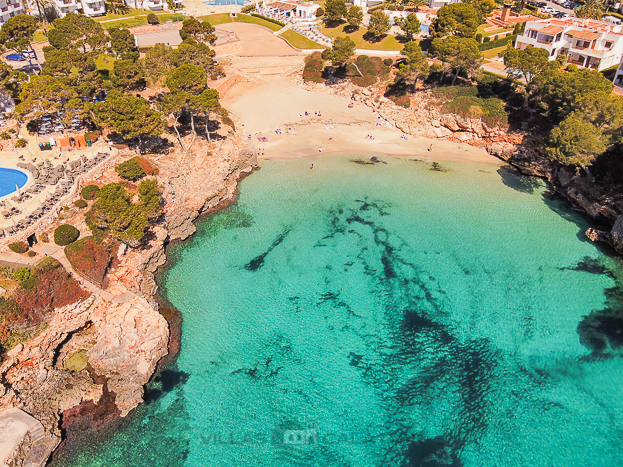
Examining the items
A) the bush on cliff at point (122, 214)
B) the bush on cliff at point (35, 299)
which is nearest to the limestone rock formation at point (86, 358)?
the bush on cliff at point (35, 299)

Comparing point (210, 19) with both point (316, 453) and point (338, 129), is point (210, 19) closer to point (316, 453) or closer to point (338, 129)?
point (338, 129)

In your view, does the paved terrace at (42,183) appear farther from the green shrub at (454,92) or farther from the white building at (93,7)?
the white building at (93,7)

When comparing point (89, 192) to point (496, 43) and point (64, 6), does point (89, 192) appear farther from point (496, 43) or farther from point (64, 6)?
point (496, 43)

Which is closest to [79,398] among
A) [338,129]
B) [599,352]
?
[599,352]

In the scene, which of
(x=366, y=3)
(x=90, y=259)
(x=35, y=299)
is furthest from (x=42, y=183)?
(x=366, y=3)

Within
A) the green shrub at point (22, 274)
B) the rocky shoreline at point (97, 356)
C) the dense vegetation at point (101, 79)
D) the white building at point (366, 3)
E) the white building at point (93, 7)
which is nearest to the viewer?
the rocky shoreline at point (97, 356)

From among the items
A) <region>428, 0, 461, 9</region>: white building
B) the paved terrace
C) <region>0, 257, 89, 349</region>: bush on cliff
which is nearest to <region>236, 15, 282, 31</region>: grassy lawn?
<region>428, 0, 461, 9</region>: white building
